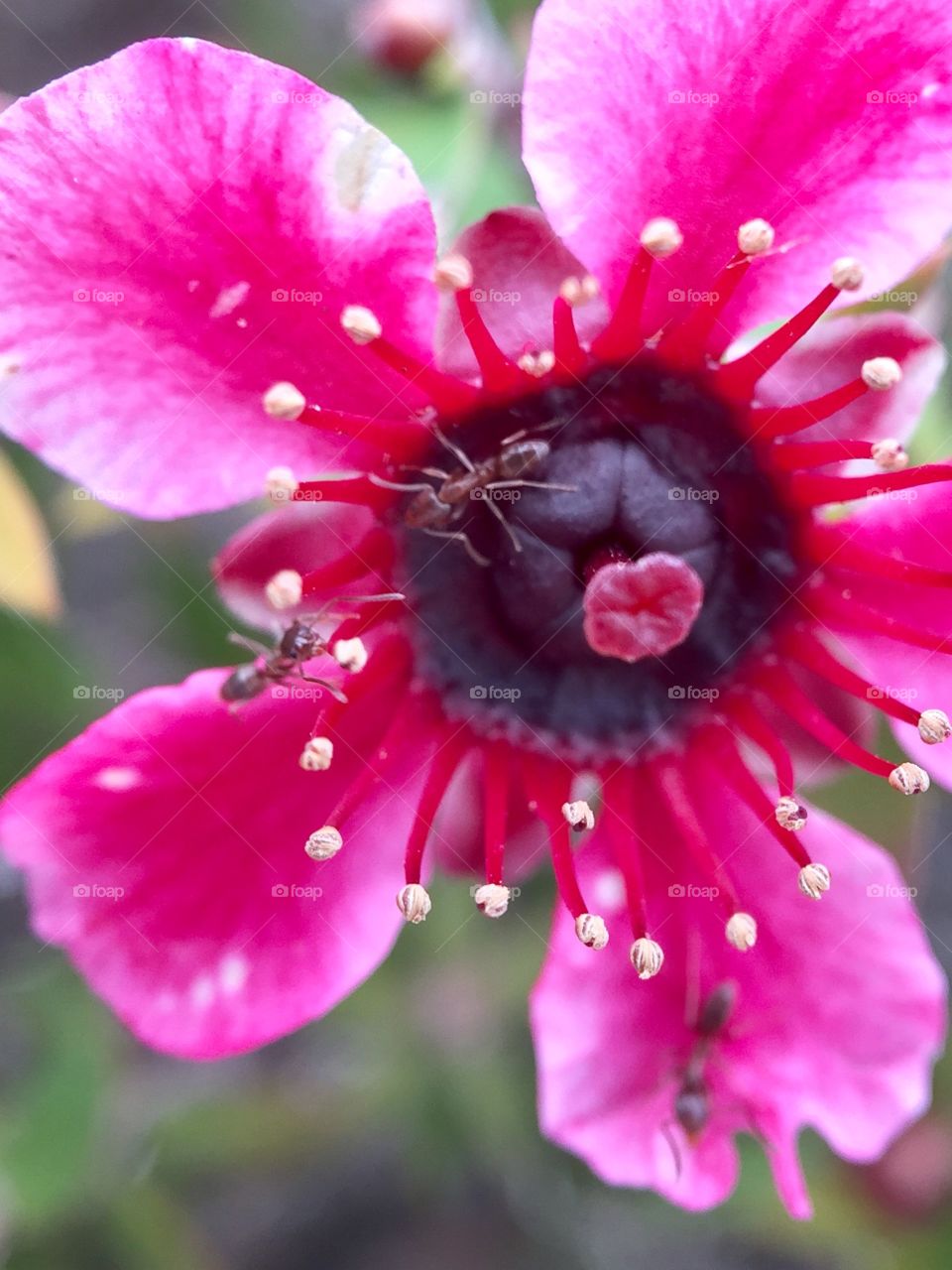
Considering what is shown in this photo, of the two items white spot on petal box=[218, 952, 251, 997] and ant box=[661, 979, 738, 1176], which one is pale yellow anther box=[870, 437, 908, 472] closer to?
ant box=[661, 979, 738, 1176]

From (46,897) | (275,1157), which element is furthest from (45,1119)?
(46,897)

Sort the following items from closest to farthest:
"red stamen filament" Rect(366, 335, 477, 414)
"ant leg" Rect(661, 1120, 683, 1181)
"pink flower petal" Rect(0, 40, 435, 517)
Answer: "pink flower petal" Rect(0, 40, 435, 517) → "red stamen filament" Rect(366, 335, 477, 414) → "ant leg" Rect(661, 1120, 683, 1181)

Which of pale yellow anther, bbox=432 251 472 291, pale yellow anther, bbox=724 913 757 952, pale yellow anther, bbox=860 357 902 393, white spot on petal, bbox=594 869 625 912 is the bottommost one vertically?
white spot on petal, bbox=594 869 625 912

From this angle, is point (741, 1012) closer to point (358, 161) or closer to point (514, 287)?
point (514, 287)

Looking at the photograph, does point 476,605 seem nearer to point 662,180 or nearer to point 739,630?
point 739,630

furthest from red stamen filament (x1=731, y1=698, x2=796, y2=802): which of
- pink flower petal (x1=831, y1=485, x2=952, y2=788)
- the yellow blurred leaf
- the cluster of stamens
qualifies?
the yellow blurred leaf

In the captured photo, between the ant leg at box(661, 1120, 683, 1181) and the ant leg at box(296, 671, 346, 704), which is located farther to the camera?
the ant leg at box(661, 1120, 683, 1181)

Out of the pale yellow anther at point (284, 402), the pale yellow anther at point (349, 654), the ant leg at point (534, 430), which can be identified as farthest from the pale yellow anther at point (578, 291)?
the pale yellow anther at point (349, 654)
